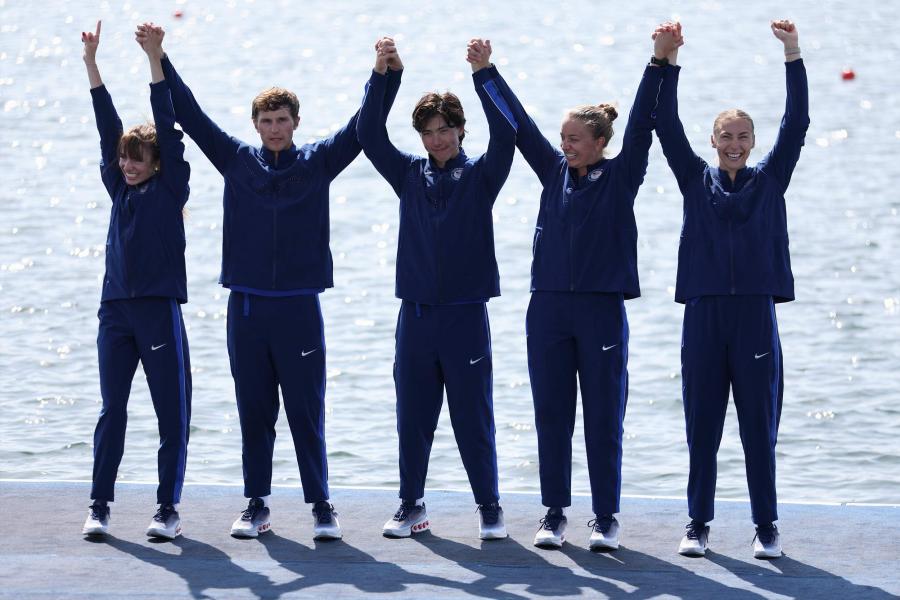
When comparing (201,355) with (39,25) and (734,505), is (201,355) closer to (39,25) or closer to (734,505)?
(734,505)

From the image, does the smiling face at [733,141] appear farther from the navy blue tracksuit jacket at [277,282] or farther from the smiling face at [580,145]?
the navy blue tracksuit jacket at [277,282]

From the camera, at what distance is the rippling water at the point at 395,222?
9.75m

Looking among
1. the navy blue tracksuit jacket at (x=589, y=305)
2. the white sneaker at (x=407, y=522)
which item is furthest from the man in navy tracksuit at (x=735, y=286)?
the white sneaker at (x=407, y=522)

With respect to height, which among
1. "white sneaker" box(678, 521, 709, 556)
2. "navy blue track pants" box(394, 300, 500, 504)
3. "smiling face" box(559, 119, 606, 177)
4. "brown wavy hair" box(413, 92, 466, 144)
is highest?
"brown wavy hair" box(413, 92, 466, 144)

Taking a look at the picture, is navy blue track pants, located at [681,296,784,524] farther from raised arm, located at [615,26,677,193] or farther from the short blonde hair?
the short blonde hair

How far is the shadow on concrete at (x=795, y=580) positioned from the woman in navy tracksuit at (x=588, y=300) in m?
0.48

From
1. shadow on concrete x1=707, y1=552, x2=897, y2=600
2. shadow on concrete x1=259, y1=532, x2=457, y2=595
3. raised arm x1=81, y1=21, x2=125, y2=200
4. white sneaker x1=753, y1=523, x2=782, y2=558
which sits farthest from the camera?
raised arm x1=81, y1=21, x2=125, y2=200

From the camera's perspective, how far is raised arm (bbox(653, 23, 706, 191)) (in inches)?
244

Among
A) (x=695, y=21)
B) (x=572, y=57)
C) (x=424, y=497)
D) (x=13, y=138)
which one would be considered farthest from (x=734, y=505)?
(x=695, y=21)

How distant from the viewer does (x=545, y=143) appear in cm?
657

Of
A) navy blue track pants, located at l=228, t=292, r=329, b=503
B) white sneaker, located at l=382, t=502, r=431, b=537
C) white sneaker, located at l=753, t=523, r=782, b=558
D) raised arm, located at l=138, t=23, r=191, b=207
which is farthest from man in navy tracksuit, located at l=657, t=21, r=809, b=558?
raised arm, located at l=138, t=23, r=191, b=207

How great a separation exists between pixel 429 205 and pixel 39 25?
22.4 m

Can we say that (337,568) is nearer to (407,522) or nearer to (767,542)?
(407,522)

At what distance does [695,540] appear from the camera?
246 inches
